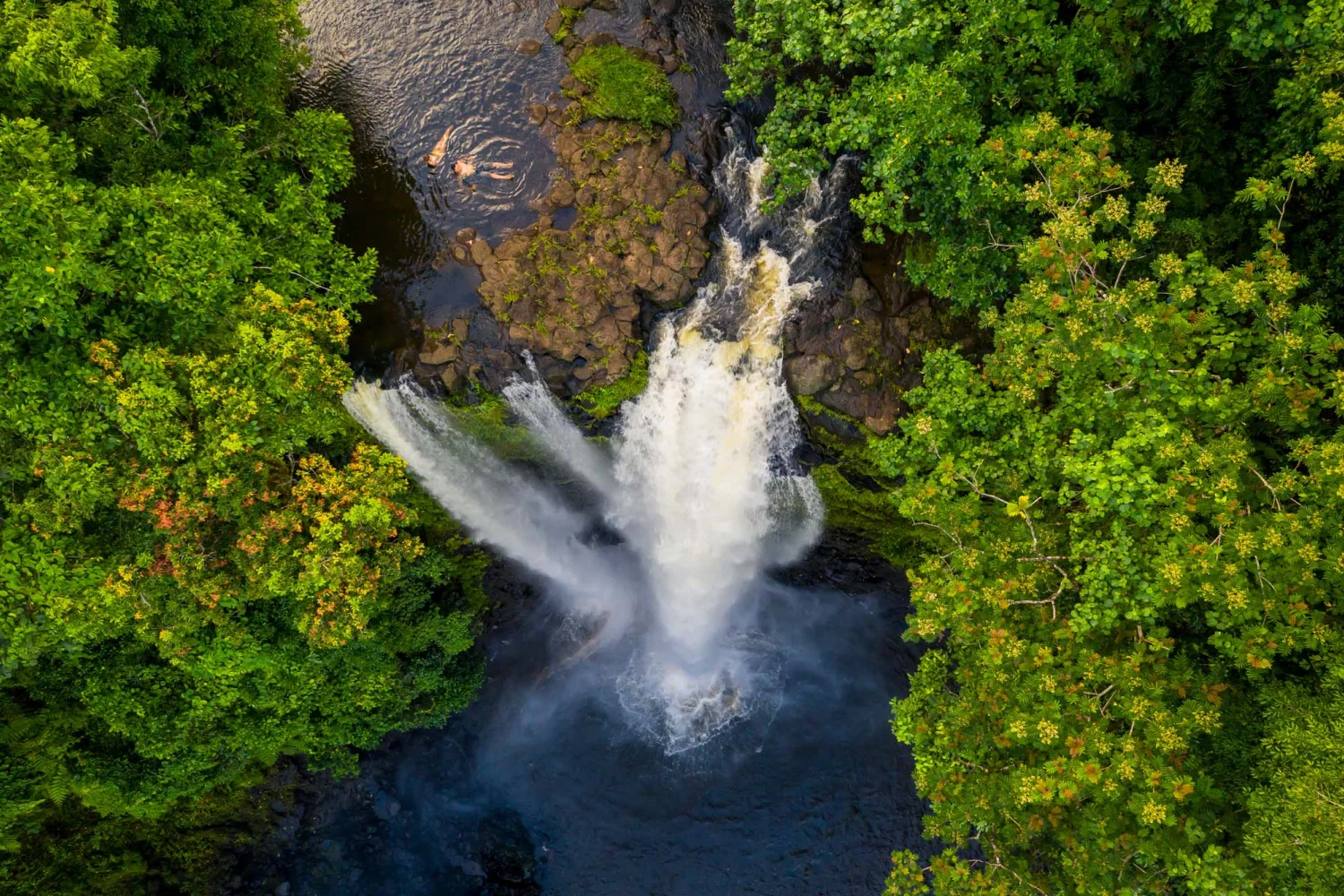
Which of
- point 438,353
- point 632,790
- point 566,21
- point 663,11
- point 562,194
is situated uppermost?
point 566,21

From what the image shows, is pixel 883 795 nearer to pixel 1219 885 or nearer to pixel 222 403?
pixel 1219 885

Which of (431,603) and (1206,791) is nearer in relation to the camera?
(1206,791)

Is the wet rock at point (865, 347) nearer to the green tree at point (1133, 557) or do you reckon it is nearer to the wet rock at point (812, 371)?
the wet rock at point (812, 371)

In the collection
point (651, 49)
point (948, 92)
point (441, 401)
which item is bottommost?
point (441, 401)

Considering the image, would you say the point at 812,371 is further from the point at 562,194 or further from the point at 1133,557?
the point at 1133,557

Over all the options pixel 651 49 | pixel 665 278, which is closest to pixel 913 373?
pixel 665 278

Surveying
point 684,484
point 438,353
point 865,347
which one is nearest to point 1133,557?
point 865,347
